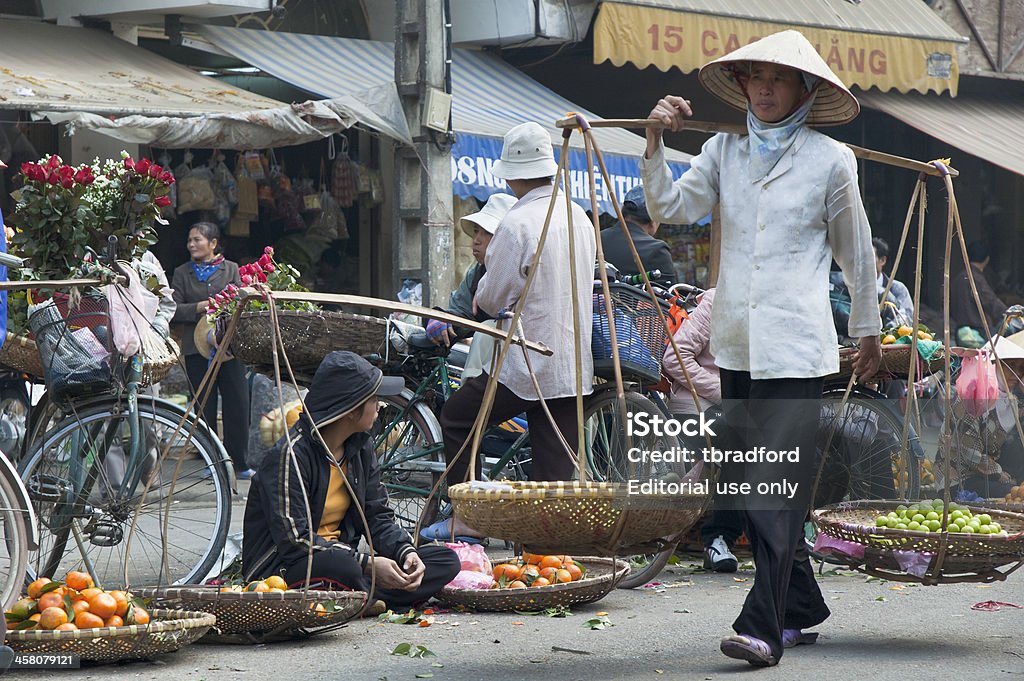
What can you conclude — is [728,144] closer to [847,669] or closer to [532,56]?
[847,669]

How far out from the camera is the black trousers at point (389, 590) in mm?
5344

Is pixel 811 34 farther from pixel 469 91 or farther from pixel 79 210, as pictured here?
pixel 79 210

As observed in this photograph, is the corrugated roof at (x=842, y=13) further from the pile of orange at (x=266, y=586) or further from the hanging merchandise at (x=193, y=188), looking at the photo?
the pile of orange at (x=266, y=586)

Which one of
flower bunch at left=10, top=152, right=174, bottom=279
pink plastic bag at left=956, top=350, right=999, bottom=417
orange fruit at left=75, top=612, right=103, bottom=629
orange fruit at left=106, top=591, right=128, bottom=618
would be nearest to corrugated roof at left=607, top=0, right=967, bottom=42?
pink plastic bag at left=956, top=350, right=999, bottom=417

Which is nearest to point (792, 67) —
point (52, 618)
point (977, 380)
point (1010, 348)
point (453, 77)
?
point (52, 618)

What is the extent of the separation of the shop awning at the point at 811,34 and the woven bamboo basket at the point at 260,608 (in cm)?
928

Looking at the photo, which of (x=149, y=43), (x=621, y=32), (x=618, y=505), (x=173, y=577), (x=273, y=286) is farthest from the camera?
(x=621, y=32)

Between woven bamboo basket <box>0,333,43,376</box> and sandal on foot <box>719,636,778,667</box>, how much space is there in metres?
2.94

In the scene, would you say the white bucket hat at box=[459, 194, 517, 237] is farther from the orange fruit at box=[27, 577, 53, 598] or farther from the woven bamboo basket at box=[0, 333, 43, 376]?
the orange fruit at box=[27, 577, 53, 598]

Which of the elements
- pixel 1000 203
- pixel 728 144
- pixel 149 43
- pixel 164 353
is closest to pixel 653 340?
pixel 728 144

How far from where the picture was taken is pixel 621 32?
553 inches

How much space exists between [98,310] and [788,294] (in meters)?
2.59

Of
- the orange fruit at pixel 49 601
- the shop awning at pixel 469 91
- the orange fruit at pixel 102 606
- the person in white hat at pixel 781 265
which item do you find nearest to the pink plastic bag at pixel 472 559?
the person in white hat at pixel 781 265

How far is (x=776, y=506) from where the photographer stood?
186 inches
